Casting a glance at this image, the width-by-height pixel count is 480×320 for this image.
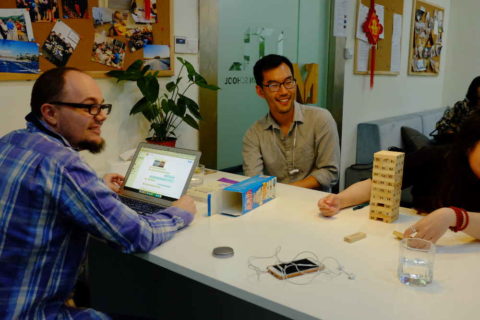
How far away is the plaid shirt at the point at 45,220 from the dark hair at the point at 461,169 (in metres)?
1.10

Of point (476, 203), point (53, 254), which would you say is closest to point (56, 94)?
point (53, 254)

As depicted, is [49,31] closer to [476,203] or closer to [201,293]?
[201,293]

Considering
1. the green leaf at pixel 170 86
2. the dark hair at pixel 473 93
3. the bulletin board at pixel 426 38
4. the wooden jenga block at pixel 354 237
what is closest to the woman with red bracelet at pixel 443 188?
the wooden jenga block at pixel 354 237

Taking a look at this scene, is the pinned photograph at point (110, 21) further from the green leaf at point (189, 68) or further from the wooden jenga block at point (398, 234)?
the wooden jenga block at point (398, 234)

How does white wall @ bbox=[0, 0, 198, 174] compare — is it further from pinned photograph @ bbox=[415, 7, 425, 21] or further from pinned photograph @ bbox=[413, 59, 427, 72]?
pinned photograph @ bbox=[413, 59, 427, 72]

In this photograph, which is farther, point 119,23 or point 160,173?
point 119,23

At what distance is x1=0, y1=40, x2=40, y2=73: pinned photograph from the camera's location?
6.38 ft

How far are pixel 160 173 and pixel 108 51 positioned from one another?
2.88 feet

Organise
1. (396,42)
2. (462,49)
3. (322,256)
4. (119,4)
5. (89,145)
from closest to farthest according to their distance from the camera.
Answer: (322,256)
(89,145)
(119,4)
(396,42)
(462,49)

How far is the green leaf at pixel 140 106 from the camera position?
240cm

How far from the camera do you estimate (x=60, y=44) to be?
7.02ft

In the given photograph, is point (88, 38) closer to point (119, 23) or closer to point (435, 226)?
point (119, 23)

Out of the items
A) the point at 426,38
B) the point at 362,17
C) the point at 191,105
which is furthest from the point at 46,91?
the point at 426,38

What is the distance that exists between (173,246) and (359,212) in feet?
2.40
